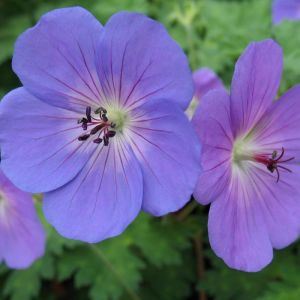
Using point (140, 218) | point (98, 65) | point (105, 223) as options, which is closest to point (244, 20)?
point (140, 218)

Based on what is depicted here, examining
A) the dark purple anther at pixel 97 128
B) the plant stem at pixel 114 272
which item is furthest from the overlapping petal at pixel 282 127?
the plant stem at pixel 114 272

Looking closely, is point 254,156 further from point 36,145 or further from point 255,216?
point 36,145

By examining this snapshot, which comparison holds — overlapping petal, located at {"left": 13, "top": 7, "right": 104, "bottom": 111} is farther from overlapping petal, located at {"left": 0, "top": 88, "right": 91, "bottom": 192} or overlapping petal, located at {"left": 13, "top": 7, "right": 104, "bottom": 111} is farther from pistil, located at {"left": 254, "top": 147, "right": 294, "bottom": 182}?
pistil, located at {"left": 254, "top": 147, "right": 294, "bottom": 182}

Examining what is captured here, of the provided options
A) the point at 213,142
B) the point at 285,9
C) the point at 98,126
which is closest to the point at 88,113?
the point at 98,126

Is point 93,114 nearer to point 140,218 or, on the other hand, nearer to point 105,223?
point 105,223

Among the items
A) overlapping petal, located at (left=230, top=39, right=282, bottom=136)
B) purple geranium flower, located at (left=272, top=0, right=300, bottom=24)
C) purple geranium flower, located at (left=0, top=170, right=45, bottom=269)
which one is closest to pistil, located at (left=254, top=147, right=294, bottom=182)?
overlapping petal, located at (left=230, top=39, right=282, bottom=136)

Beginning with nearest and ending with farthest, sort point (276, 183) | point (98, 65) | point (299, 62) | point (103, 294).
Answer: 1. point (98, 65)
2. point (276, 183)
3. point (299, 62)
4. point (103, 294)

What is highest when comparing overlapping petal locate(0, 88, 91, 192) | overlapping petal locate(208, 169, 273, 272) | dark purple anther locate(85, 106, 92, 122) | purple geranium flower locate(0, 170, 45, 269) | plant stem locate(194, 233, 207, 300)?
dark purple anther locate(85, 106, 92, 122)
